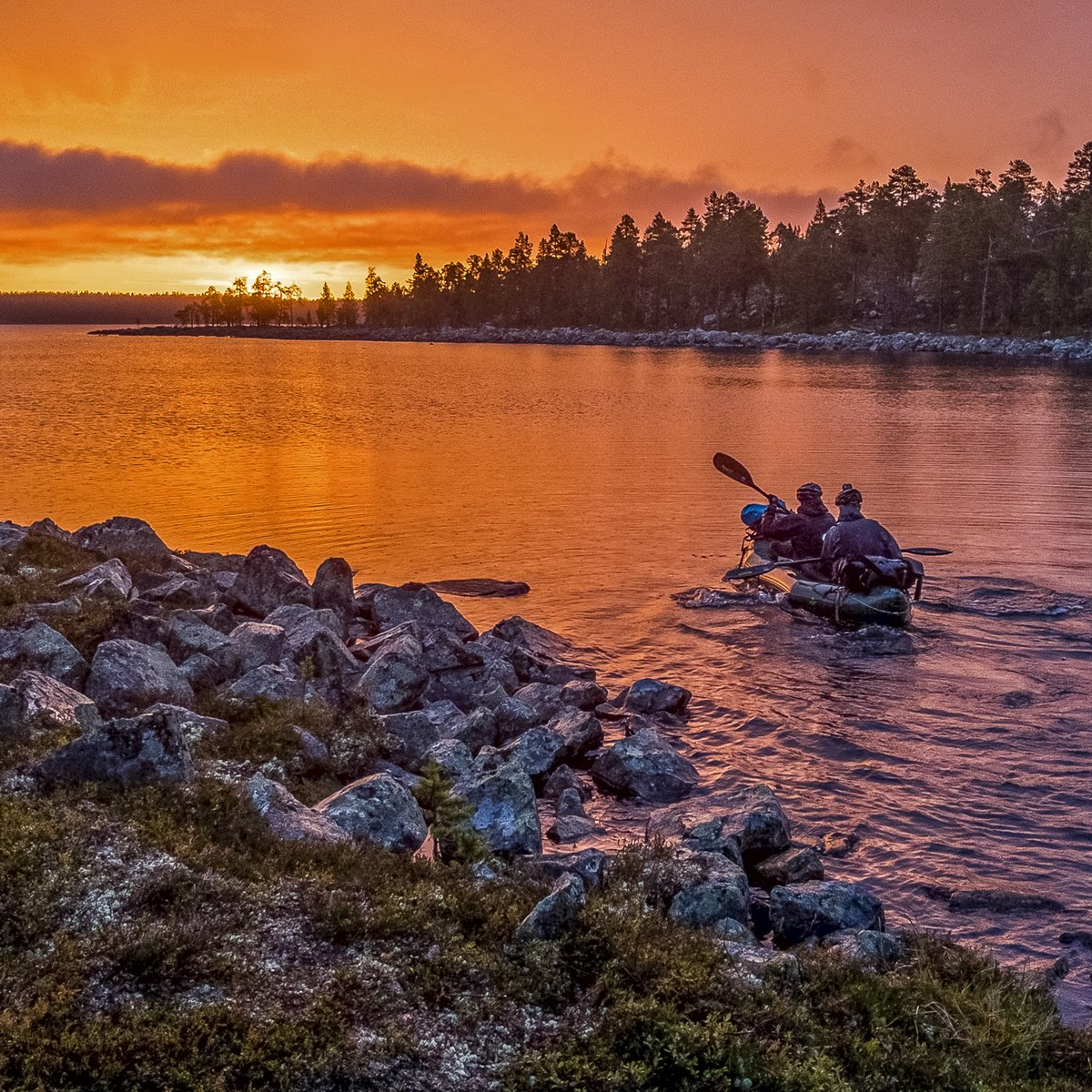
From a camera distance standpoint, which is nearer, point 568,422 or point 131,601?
point 131,601

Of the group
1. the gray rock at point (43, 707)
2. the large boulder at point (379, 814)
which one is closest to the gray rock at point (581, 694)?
the large boulder at point (379, 814)

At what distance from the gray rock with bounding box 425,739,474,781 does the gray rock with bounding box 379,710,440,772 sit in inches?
3.9

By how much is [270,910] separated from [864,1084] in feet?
12.4

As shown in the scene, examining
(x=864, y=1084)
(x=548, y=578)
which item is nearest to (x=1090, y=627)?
→ (x=548, y=578)

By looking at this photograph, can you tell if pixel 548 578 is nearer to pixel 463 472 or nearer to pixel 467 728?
pixel 467 728

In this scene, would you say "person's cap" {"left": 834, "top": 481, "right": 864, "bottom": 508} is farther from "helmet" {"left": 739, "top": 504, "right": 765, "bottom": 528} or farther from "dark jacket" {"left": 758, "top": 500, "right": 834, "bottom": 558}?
"helmet" {"left": 739, "top": 504, "right": 765, "bottom": 528}

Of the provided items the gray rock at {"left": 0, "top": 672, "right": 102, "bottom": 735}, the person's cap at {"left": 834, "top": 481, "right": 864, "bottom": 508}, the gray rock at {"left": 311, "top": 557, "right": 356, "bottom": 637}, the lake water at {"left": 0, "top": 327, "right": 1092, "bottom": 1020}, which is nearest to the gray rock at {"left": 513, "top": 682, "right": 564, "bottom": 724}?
the lake water at {"left": 0, "top": 327, "right": 1092, "bottom": 1020}

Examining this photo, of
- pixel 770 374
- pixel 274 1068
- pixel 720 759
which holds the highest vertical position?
pixel 770 374

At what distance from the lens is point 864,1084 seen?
5.64 meters

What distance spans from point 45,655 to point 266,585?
6.26 metres

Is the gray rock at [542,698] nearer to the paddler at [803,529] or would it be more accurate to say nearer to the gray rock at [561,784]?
the gray rock at [561,784]

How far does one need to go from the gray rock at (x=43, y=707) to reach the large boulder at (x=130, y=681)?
57 centimetres

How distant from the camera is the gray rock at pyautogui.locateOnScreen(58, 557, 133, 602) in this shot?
530 inches

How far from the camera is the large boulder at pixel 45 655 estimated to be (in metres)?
10.4
